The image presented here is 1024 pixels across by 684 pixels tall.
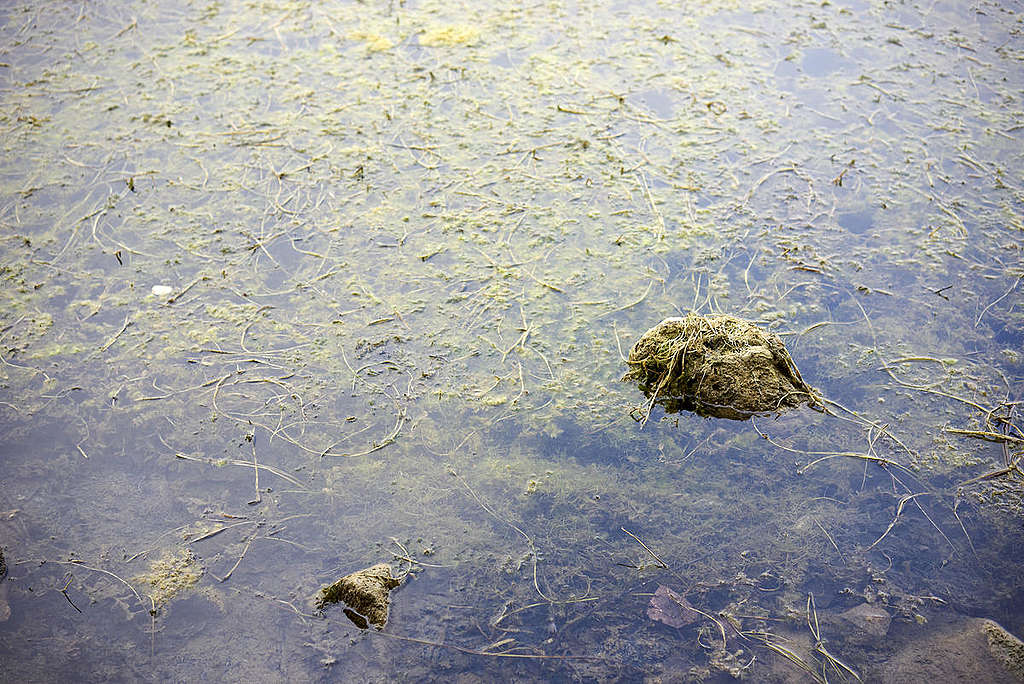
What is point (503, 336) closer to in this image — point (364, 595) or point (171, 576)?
point (364, 595)

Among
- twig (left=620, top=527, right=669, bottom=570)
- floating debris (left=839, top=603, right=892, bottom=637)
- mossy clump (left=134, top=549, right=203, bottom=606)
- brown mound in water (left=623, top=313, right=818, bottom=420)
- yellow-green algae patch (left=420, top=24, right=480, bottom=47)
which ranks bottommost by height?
mossy clump (left=134, top=549, right=203, bottom=606)

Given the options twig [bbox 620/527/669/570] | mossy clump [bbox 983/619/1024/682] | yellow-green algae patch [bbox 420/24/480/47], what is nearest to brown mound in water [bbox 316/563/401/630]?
twig [bbox 620/527/669/570]

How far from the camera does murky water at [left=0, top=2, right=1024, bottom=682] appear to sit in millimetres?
2223

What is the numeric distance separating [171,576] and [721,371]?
1869mm

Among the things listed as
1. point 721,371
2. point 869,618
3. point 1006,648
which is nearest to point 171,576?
point 721,371

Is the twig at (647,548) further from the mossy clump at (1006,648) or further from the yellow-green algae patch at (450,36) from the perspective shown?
the yellow-green algae patch at (450,36)

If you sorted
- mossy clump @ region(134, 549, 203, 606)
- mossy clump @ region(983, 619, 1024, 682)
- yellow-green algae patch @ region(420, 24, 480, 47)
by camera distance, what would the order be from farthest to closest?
yellow-green algae patch @ region(420, 24, 480, 47) < mossy clump @ region(134, 549, 203, 606) < mossy clump @ region(983, 619, 1024, 682)

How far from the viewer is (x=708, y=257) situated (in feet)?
10.9

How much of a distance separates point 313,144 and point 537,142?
114 cm

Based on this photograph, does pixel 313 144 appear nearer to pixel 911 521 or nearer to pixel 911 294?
pixel 911 294

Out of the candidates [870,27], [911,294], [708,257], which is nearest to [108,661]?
[708,257]

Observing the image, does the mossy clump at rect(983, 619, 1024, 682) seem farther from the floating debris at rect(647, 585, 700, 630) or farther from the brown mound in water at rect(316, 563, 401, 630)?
the brown mound in water at rect(316, 563, 401, 630)

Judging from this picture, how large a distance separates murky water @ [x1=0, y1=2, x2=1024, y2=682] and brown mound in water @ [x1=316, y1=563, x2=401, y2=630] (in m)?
0.04

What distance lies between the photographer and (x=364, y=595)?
2.20 metres
